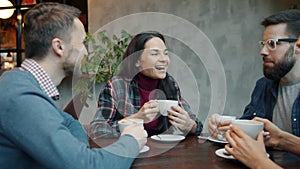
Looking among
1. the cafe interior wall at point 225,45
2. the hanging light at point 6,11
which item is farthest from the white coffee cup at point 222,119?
the hanging light at point 6,11

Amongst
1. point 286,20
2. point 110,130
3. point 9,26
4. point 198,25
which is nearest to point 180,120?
point 110,130

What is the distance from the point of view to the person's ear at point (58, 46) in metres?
0.96

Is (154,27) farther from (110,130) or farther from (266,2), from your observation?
(110,130)

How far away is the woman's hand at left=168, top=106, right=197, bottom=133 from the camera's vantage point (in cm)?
144

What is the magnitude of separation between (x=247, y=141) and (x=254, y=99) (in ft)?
2.58

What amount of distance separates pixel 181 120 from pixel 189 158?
0.38 meters

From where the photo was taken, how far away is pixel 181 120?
147 cm

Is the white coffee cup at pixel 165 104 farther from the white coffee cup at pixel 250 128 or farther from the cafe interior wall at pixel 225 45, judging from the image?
the cafe interior wall at pixel 225 45

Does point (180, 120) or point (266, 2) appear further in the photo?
point (266, 2)

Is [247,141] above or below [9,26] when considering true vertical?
below

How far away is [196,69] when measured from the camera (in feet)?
10.4

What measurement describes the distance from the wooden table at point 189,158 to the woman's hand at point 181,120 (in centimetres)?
15

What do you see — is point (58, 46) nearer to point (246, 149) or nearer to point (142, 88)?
point (246, 149)

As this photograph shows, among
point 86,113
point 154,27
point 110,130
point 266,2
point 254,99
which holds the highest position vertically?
point 266,2
